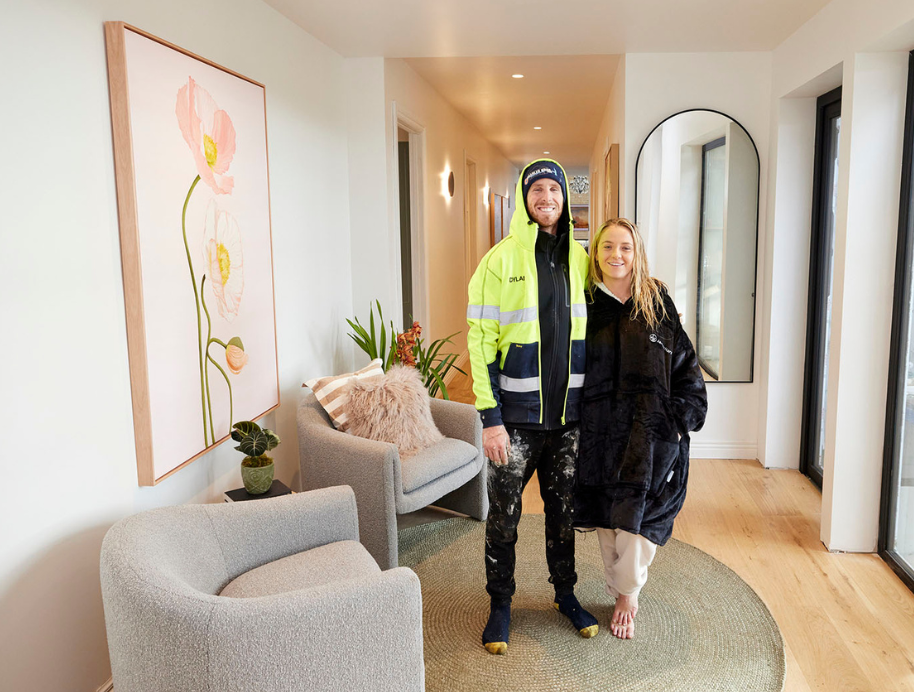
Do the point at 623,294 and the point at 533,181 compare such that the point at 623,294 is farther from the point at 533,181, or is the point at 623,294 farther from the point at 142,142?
the point at 142,142

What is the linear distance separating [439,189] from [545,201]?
390cm

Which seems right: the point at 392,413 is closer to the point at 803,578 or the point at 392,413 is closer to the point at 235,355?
the point at 235,355

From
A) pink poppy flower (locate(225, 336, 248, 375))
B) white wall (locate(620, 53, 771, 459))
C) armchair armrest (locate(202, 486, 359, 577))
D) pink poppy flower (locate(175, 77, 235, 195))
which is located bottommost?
armchair armrest (locate(202, 486, 359, 577))

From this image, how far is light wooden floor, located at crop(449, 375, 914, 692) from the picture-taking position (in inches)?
86.1

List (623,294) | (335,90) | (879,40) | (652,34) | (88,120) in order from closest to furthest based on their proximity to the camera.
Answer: (88,120), (623,294), (879,40), (652,34), (335,90)

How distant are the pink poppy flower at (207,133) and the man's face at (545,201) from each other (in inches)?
44.7

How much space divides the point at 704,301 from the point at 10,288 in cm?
351

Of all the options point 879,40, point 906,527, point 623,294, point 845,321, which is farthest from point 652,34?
point 906,527

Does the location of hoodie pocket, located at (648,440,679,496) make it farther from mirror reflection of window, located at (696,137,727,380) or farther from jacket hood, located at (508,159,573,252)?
mirror reflection of window, located at (696,137,727,380)

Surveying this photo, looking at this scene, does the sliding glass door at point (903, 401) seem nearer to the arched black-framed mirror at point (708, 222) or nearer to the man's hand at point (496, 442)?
the arched black-framed mirror at point (708, 222)

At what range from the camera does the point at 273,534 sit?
6.71ft

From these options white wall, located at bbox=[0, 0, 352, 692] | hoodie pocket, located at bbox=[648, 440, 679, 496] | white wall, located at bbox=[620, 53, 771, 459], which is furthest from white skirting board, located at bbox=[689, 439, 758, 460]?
white wall, located at bbox=[0, 0, 352, 692]

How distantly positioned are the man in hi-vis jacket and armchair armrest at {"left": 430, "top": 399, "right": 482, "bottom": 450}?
0.91 metres

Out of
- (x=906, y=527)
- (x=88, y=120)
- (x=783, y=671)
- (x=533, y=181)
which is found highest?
(x=88, y=120)
